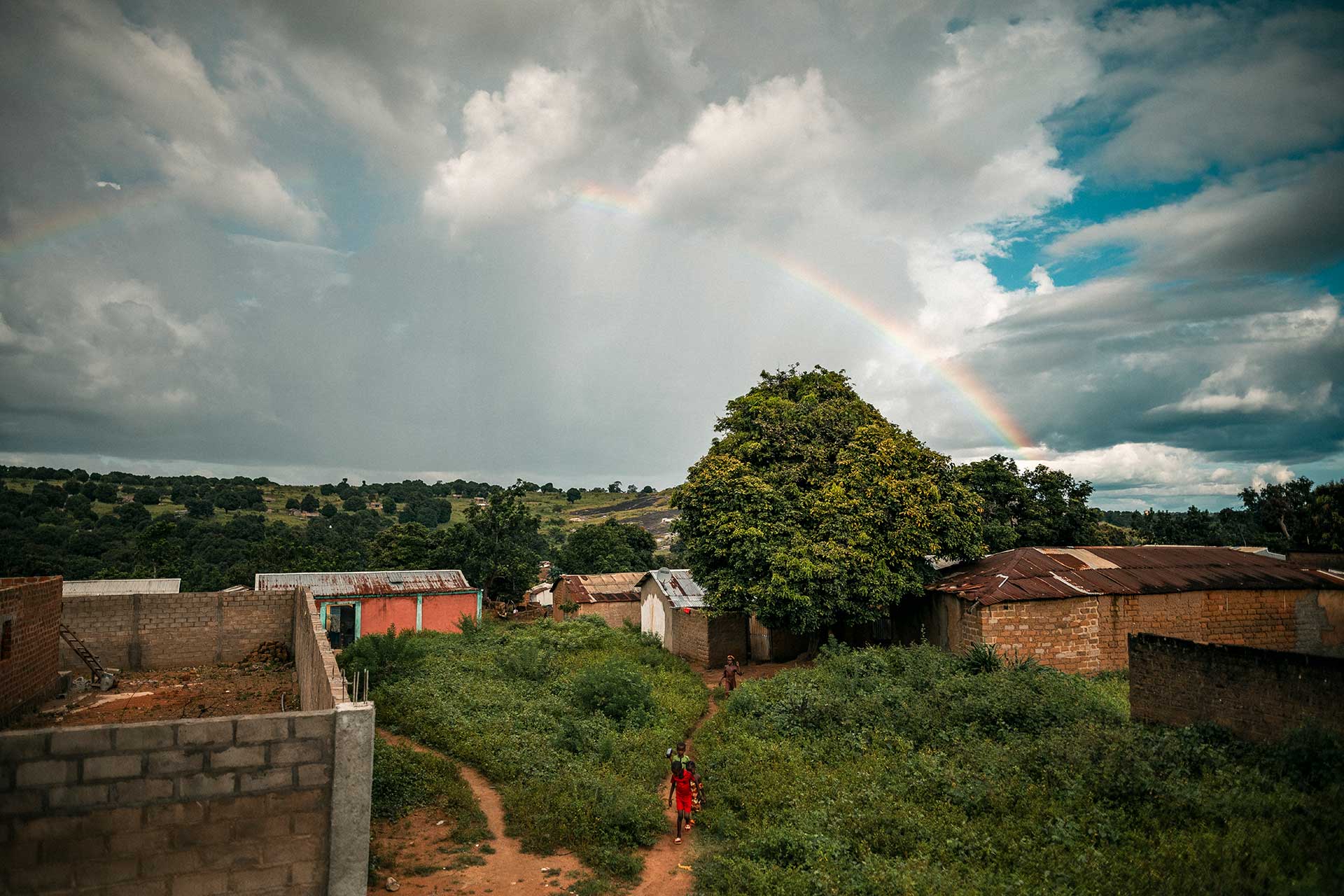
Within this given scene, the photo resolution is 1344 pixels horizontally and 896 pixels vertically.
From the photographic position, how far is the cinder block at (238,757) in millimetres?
6047

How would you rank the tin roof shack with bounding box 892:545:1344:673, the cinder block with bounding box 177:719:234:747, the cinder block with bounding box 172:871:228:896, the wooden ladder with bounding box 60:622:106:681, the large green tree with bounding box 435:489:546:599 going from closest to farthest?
the cinder block with bounding box 172:871:228:896
the cinder block with bounding box 177:719:234:747
the wooden ladder with bounding box 60:622:106:681
the tin roof shack with bounding box 892:545:1344:673
the large green tree with bounding box 435:489:546:599

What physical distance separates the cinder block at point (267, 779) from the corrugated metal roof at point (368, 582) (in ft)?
78.5

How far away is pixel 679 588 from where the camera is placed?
→ 29.5m

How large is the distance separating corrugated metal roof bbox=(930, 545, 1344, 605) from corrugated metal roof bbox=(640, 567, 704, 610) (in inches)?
389

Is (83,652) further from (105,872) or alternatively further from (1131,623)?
(1131,623)

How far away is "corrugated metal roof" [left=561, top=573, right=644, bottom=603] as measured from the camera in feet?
123

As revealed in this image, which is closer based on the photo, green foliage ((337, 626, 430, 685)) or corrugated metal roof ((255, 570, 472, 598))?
green foliage ((337, 626, 430, 685))

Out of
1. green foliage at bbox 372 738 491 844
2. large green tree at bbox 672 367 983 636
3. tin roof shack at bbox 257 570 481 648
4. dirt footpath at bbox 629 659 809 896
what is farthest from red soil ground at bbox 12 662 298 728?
large green tree at bbox 672 367 983 636

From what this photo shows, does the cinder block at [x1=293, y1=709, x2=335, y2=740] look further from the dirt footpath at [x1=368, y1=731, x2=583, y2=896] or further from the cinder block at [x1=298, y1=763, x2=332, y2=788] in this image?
the dirt footpath at [x1=368, y1=731, x2=583, y2=896]

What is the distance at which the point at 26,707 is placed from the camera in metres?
12.6

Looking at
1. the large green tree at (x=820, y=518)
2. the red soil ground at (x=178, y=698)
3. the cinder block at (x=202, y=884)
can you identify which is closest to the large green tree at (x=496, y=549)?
the large green tree at (x=820, y=518)

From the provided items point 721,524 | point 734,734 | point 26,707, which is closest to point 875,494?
point 721,524

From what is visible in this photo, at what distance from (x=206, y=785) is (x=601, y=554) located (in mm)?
54274

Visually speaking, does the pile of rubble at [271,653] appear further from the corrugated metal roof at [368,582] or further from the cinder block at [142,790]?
the cinder block at [142,790]
